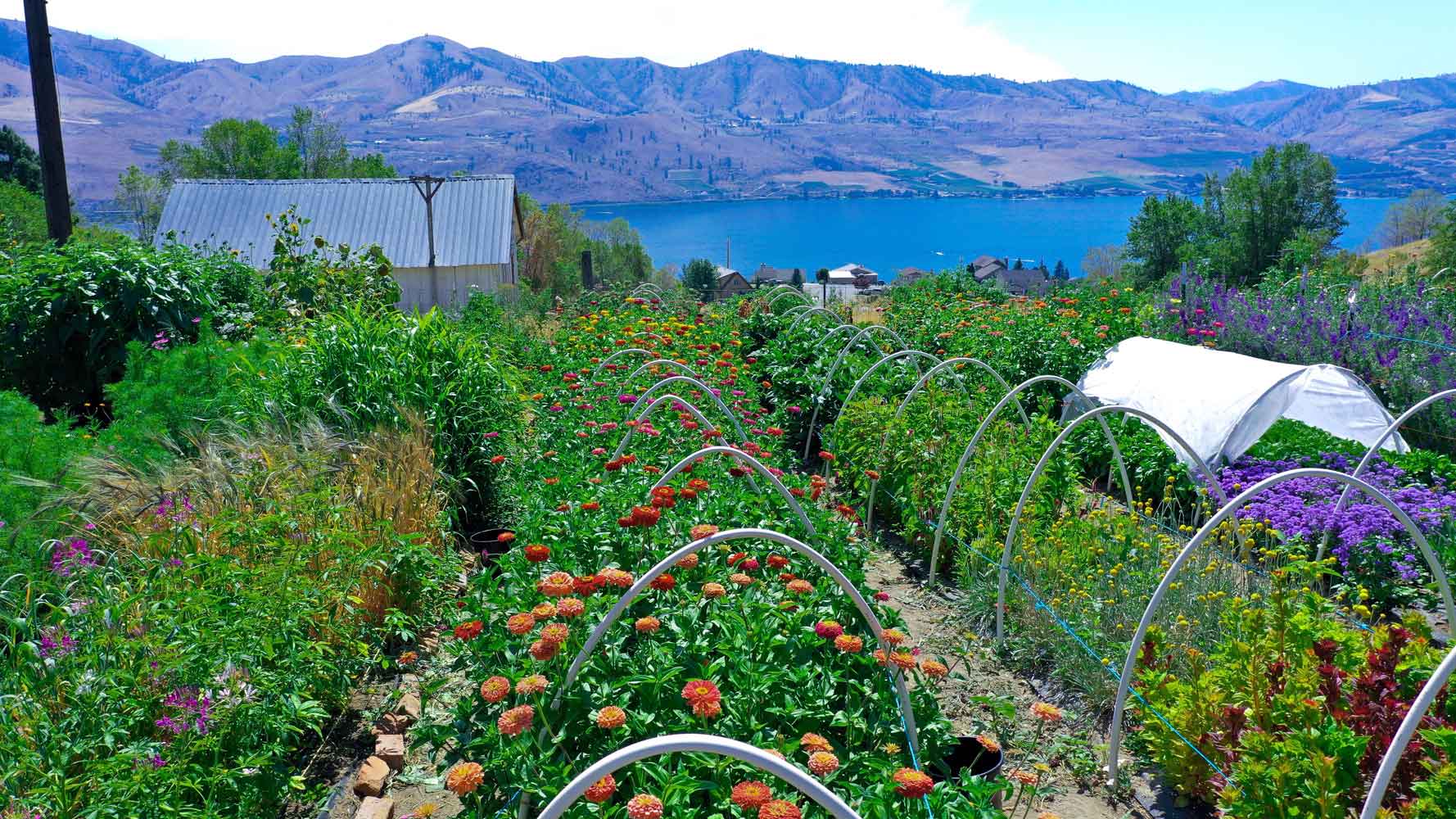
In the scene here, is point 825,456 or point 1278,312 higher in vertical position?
point 1278,312

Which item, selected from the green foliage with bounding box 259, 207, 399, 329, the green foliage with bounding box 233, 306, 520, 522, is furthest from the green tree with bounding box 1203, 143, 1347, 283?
the green foliage with bounding box 233, 306, 520, 522

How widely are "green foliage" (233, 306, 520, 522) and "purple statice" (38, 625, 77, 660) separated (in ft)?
7.62

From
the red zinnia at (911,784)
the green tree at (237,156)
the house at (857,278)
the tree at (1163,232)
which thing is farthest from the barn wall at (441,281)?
the green tree at (237,156)

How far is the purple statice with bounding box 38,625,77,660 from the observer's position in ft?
10.4

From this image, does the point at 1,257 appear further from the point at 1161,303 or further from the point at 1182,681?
the point at 1161,303

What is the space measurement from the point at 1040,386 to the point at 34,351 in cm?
1025

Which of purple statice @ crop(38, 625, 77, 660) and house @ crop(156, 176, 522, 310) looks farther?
house @ crop(156, 176, 522, 310)

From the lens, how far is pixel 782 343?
10.7 metres

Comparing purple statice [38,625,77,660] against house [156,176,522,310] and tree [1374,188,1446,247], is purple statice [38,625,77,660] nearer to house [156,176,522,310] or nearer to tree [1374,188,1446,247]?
house [156,176,522,310]

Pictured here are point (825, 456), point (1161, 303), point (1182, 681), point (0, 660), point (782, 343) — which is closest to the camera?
point (0, 660)

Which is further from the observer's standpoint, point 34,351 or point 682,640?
point 34,351

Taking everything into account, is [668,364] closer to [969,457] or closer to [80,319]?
[969,457]

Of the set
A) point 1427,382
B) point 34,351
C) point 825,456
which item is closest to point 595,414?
point 825,456

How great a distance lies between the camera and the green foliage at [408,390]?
586cm
